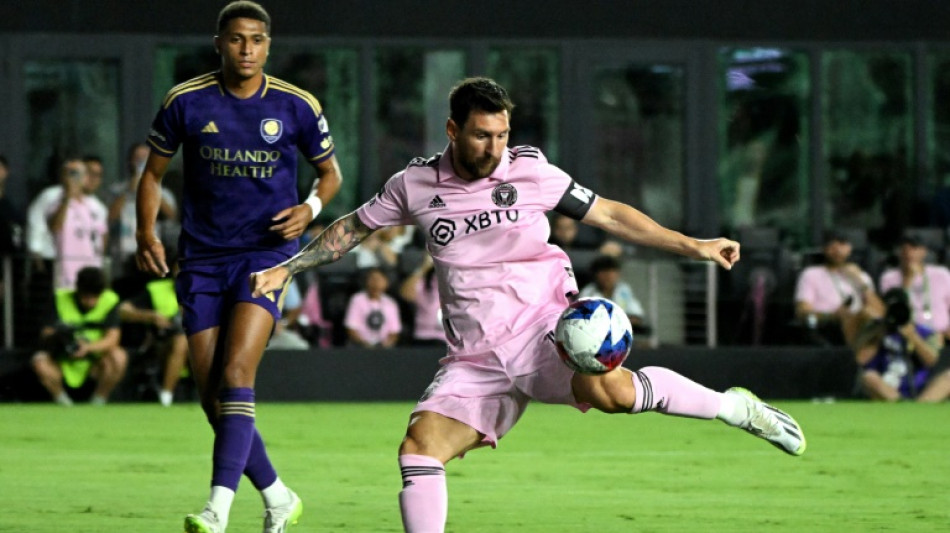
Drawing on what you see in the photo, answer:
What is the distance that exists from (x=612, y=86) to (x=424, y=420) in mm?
13428

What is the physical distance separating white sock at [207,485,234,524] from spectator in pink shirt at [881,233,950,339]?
428 inches

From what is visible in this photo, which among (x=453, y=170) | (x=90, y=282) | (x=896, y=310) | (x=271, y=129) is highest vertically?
(x=271, y=129)

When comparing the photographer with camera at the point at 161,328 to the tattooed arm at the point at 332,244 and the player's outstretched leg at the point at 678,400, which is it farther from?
the player's outstretched leg at the point at 678,400

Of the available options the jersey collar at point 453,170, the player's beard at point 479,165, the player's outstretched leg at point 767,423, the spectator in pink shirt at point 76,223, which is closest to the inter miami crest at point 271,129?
the jersey collar at point 453,170

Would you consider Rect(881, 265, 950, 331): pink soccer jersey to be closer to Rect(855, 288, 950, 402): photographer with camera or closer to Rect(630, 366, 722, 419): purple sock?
Rect(855, 288, 950, 402): photographer with camera

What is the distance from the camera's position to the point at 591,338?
643 centimetres

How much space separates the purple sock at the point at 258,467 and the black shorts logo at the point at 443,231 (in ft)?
4.49

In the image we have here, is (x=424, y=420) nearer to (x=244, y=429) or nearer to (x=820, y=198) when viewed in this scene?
(x=244, y=429)

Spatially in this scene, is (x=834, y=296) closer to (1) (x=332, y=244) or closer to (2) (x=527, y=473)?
(2) (x=527, y=473)

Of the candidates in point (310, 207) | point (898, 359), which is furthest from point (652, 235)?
point (898, 359)

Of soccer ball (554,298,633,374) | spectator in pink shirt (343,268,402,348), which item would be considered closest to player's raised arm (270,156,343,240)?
soccer ball (554,298,633,374)

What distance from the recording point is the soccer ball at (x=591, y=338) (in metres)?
6.45

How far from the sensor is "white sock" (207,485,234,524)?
23.2ft

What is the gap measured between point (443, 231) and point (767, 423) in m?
1.56
